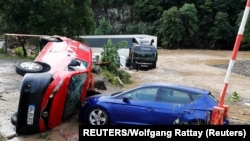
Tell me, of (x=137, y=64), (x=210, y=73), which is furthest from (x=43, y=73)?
(x=210, y=73)

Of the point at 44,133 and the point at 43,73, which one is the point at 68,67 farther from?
the point at 44,133

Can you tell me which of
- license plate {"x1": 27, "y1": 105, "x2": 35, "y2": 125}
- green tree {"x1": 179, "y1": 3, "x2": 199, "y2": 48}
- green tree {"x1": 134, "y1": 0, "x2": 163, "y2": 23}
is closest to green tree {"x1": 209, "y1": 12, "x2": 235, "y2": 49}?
green tree {"x1": 179, "y1": 3, "x2": 199, "y2": 48}

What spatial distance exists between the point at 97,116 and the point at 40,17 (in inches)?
593

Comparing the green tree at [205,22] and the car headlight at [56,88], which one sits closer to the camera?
the car headlight at [56,88]

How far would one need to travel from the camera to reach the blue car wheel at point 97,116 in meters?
8.20

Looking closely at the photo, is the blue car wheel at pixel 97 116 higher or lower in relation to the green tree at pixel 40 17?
lower

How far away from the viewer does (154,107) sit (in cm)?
776

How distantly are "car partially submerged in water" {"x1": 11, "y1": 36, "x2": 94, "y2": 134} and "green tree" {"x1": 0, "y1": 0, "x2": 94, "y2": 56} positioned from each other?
1348cm

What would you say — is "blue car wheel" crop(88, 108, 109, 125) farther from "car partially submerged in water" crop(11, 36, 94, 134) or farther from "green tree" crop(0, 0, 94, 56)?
"green tree" crop(0, 0, 94, 56)

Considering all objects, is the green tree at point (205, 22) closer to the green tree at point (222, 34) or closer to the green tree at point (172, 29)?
the green tree at point (222, 34)

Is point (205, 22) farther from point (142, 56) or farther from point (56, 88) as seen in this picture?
point (56, 88)

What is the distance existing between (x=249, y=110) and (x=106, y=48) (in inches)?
324

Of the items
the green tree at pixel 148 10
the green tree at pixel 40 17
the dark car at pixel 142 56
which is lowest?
the dark car at pixel 142 56

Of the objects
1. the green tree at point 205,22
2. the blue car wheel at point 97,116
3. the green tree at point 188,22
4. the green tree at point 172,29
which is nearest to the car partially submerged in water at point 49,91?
the blue car wheel at point 97,116
